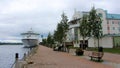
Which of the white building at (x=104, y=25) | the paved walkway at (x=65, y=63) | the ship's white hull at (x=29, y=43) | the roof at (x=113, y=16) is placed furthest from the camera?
the ship's white hull at (x=29, y=43)

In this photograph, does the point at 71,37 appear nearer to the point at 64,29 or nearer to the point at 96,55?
the point at 64,29

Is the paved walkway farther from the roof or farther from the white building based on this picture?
the roof

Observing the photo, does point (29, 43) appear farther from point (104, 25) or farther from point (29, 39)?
point (104, 25)

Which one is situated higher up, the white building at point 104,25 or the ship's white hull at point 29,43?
the white building at point 104,25

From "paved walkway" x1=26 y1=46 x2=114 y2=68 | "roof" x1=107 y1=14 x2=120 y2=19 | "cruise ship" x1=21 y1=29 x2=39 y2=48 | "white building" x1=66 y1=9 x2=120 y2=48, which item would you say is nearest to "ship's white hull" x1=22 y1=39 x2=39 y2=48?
"cruise ship" x1=21 y1=29 x2=39 y2=48

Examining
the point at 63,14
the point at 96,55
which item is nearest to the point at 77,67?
the point at 96,55

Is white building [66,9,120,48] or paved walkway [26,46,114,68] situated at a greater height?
white building [66,9,120,48]

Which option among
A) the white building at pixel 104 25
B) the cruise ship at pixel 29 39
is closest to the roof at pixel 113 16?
the white building at pixel 104 25

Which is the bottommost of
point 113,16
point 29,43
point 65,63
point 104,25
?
point 65,63

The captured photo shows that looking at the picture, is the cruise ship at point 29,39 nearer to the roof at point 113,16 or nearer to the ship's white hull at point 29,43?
the ship's white hull at point 29,43

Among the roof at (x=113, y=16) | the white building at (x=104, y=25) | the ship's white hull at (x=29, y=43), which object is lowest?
the ship's white hull at (x=29, y=43)

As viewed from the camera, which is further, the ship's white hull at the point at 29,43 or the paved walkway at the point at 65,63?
the ship's white hull at the point at 29,43

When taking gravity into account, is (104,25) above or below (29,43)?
above

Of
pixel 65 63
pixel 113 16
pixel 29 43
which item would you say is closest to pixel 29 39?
pixel 29 43
